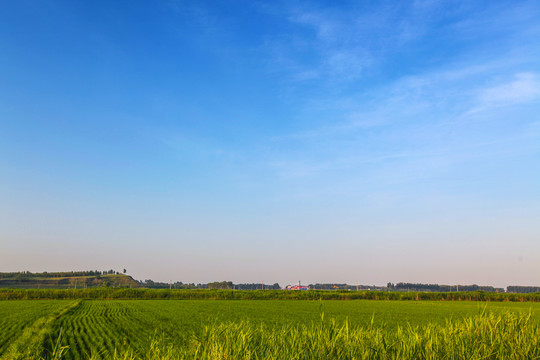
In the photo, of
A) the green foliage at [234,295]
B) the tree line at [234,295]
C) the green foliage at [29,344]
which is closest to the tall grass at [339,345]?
the green foliage at [29,344]

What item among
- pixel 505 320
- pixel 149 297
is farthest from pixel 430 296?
pixel 505 320

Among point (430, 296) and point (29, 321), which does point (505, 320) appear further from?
point (430, 296)

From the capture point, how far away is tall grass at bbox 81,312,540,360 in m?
4.48

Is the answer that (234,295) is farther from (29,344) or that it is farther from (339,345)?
(339,345)

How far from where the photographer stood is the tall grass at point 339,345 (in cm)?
448

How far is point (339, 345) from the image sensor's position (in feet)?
16.4

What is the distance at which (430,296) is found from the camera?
6856cm

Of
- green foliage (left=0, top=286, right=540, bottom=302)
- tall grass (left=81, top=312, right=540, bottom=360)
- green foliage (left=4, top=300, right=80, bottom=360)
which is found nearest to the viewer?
tall grass (left=81, top=312, right=540, bottom=360)

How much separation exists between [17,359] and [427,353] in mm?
11129

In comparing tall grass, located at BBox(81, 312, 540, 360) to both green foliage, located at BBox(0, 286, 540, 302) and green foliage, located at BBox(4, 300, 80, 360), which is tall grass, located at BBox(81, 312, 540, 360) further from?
green foliage, located at BBox(0, 286, 540, 302)

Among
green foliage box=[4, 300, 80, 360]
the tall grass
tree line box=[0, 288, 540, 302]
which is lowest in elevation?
tree line box=[0, 288, 540, 302]

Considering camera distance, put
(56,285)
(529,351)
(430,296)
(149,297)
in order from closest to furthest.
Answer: (529,351) < (149,297) < (430,296) < (56,285)

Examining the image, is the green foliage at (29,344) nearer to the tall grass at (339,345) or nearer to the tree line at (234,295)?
the tall grass at (339,345)

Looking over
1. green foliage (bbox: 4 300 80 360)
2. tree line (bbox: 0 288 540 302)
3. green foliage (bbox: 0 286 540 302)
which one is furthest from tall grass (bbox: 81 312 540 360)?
tree line (bbox: 0 288 540 302)
